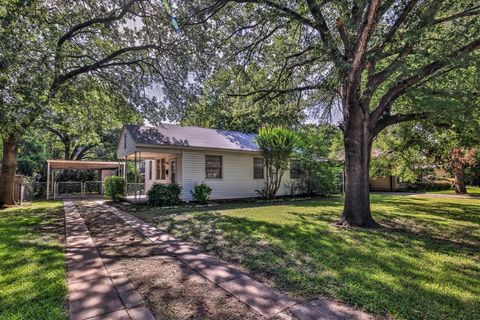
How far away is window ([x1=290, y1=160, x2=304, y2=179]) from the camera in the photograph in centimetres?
1645

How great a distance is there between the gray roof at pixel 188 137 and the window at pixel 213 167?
0.74 m

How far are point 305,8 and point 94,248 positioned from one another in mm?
7961

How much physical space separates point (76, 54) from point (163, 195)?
7255mm

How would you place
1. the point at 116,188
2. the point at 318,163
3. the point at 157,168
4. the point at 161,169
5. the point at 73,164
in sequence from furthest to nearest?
the point at 73,164 → the point at 157,168 → the point at 318,163 → the point at 161,169 → the point at 116,188

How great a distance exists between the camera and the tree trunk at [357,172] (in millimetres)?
6910

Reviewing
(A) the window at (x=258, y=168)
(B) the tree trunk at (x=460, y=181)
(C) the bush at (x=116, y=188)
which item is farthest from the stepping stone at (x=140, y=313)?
(B) the tree trunk at (x=460, y=181)

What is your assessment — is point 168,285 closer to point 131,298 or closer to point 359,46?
point 131,298

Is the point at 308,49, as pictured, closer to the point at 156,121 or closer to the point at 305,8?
the point at 305,8

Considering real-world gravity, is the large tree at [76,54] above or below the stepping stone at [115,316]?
above

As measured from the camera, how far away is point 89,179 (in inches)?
909

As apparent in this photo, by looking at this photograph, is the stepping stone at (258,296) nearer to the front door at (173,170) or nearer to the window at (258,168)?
the front door at (173,170)

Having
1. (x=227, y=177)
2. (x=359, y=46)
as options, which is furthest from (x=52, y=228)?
(x=359, y=46)

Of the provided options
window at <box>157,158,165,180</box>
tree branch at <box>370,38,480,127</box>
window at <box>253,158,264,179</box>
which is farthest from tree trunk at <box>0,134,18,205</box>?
tree branch at <box>370,38,480,127</box>

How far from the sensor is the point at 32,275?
364 cm
